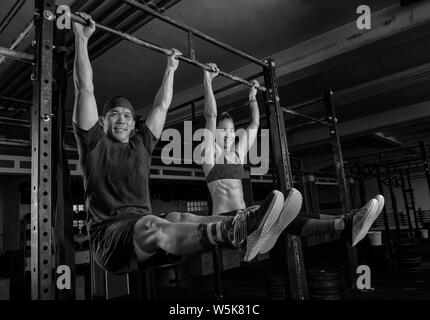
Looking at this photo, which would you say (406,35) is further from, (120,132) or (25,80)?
(25,80)

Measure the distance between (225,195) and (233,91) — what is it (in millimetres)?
2676

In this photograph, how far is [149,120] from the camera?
83.2 inches

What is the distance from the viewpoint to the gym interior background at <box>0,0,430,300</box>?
3100mm

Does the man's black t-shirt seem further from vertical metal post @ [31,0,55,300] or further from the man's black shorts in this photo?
vertical metal post @ [31,0,55,300]

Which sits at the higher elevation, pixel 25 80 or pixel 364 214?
pixel 25 80

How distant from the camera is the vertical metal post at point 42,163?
1.36 metres

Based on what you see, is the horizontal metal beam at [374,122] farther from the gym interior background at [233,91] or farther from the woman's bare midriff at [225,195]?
the woman's bare midriff at [225,195]

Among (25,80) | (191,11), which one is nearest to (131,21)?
(191,11)

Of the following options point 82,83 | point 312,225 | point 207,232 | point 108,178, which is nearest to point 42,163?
point 108,178

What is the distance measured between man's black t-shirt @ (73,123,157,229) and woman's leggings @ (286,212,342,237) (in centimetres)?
99

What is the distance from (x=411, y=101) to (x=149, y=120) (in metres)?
6.15

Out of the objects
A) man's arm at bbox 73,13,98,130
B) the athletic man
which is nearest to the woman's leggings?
the athletic man

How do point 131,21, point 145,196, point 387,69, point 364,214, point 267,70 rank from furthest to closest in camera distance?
point 387,69 → point 267,70 → point 131,21 → point 364,214 → point 145,196

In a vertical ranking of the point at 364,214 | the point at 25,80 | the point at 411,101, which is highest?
the point at 411,101
